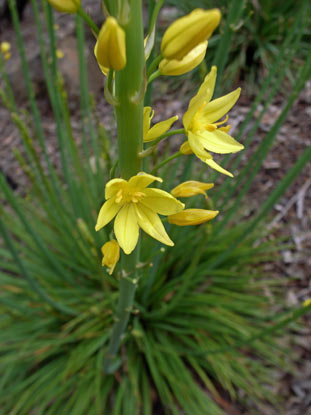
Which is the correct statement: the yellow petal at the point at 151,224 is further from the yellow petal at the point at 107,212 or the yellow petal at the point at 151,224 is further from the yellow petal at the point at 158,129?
the yellow petal at the point at 158,129

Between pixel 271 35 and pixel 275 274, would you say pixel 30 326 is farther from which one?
pixel 271 35

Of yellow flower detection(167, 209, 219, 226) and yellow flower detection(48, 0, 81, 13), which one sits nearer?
yellow flower detection(48, 0, 81, 13)

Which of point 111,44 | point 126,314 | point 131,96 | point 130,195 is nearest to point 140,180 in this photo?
point 130,195

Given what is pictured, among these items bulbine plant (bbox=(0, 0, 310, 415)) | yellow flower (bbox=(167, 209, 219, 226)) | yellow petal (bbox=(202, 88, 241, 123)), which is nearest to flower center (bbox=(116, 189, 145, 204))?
yellow flower (bbox=(167, 209, 219, 226))

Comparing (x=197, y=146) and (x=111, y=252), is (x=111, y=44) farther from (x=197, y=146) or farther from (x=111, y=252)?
(x=111, y=252)

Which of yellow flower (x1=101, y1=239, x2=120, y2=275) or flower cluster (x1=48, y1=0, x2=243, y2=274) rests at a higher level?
flower cluster (x1=48, y1=0, x2=243, y2=274)

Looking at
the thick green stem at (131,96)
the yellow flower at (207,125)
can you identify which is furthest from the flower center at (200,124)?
the thick green stem at (131,96)

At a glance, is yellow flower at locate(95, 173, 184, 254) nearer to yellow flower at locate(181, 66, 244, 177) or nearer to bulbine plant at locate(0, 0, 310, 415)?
yellow flower at locate(181, 66, 244, 177)
